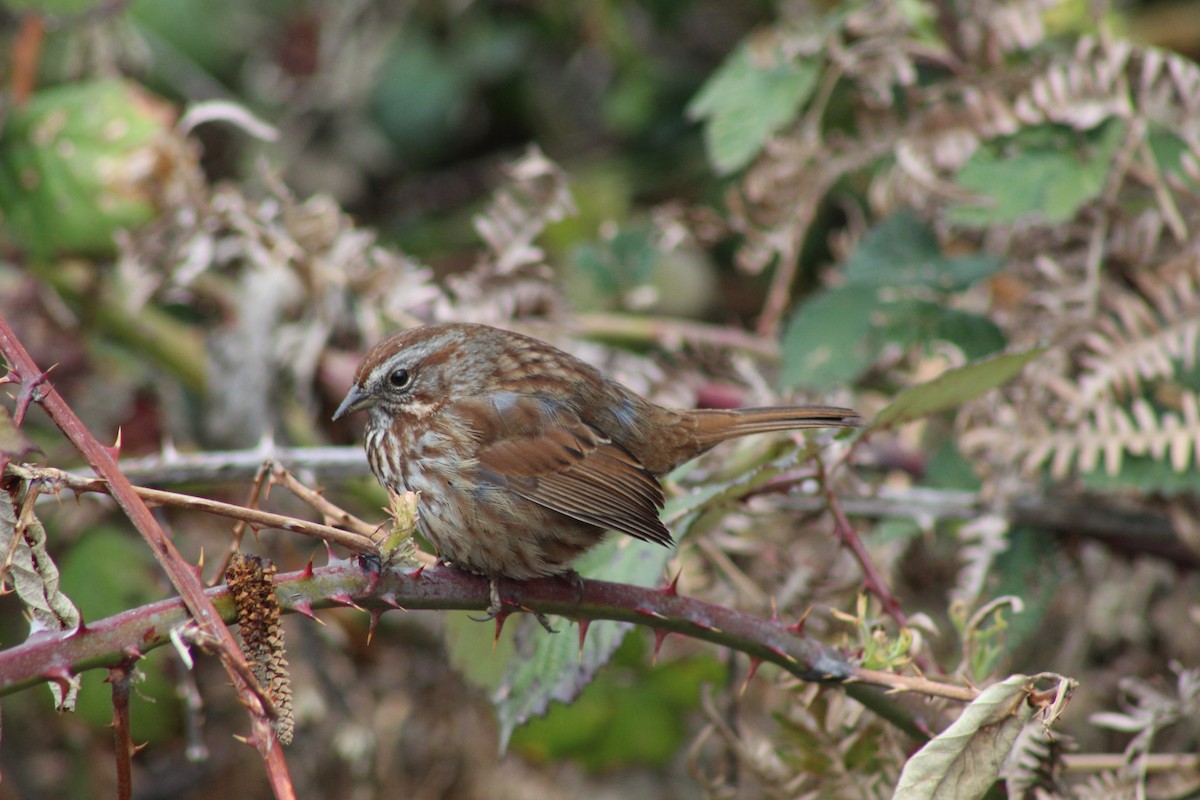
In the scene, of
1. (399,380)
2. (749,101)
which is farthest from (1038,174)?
(399,380)

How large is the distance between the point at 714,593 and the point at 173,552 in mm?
1804

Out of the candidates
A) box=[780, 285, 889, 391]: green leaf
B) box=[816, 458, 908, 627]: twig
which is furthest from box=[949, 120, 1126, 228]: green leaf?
box=[816, 458, 908, 627]: twig

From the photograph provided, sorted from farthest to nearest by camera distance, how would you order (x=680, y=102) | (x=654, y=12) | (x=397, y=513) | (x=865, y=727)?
1. (x=680, y=102)
2. (x=654, y=12)
3. (x=865, y=727)
4. (x=397, y=513)

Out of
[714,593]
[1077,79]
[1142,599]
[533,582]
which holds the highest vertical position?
[1077,79]

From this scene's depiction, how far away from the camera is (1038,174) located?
3.32m

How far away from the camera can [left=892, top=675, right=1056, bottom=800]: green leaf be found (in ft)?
6.05

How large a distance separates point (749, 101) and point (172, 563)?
8.61 ft

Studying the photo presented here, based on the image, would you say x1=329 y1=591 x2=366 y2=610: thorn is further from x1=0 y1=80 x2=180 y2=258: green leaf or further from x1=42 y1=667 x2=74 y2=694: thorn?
x1=0 y1=80 x2=180 y2=258: green leaf

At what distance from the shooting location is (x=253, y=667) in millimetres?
1635

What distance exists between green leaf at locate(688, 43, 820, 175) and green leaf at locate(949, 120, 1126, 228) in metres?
0.56

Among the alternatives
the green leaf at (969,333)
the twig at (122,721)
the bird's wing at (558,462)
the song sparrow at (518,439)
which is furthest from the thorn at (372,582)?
the green leaf at (969,333)

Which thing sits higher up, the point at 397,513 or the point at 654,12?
the point at 397,513

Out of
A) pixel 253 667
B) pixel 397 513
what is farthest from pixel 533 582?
pixel 253 667

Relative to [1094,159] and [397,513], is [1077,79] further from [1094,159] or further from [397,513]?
[397,513]
